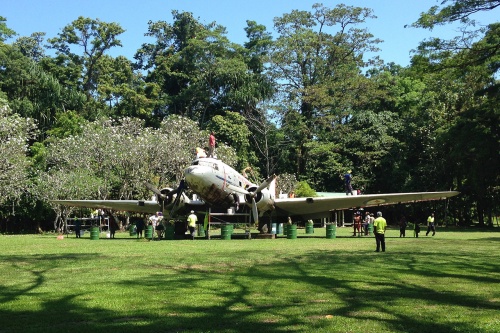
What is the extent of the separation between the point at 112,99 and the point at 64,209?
29968 millimetres

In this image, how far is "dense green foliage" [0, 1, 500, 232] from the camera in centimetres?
4888

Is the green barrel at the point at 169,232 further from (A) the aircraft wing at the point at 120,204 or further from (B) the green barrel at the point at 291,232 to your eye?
(B) the green barrel at the point at 291,232

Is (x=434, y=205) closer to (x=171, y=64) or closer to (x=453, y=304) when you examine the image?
(x=171, y=64)

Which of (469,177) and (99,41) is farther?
(99,41)

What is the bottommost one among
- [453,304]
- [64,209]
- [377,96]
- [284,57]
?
[453,304]

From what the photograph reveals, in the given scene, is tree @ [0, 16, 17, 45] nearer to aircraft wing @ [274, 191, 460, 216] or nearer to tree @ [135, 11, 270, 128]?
tree @ [135, 11, 270, 128]

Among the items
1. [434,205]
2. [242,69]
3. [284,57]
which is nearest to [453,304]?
[434,205]

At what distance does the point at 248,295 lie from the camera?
33.4 feet

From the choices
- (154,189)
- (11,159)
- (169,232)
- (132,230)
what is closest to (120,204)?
(132,230)

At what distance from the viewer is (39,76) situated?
6166 centimetres

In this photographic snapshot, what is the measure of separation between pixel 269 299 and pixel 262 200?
75.8 feet

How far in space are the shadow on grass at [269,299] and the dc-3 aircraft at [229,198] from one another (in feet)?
48.4

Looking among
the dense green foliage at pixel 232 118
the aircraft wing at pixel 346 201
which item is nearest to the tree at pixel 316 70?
the dense green foliage at pixel 232 118

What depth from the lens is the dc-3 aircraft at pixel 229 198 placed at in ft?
101
